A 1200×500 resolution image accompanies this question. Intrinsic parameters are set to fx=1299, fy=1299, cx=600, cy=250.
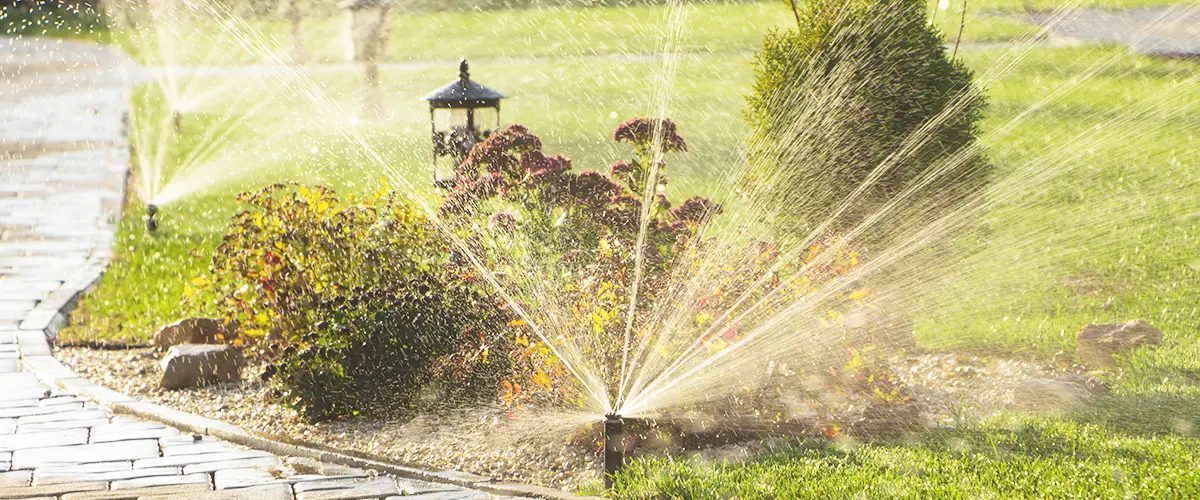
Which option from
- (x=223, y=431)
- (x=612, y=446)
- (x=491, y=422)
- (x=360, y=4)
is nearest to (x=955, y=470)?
(x=612, y=446)

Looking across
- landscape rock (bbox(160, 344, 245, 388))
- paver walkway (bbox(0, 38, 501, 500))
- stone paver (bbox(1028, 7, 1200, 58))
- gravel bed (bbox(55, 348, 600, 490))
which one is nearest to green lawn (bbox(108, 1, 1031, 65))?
stone paver (bbox(1028, 7, 1200, 58))

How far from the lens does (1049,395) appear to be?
6.00 meters

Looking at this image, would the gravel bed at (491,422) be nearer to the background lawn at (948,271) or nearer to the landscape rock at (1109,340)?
the landscape rock at (1109,340)

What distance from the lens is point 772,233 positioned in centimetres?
701

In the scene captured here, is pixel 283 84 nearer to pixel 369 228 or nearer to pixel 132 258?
pixel 132 258

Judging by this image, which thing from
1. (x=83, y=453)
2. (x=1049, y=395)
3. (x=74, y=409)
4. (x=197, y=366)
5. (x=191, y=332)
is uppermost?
(x=191, y=332)

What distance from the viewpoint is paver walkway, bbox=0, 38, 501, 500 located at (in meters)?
4.98

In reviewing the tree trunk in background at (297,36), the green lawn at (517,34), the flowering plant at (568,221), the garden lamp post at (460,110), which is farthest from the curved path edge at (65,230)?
the green lawn at (517,34)

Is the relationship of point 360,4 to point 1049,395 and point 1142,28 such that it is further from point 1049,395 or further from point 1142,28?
point 1049,395

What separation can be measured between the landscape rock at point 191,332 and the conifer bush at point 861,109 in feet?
10.4

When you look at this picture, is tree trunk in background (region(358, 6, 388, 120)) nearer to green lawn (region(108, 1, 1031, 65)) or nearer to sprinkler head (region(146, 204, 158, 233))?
green lawn (region(108, 1, 1031, 65))

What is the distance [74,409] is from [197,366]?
0.65 m

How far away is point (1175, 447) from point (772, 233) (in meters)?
2.44

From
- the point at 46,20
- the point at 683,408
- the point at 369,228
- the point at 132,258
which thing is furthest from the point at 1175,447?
the point at 46,20
